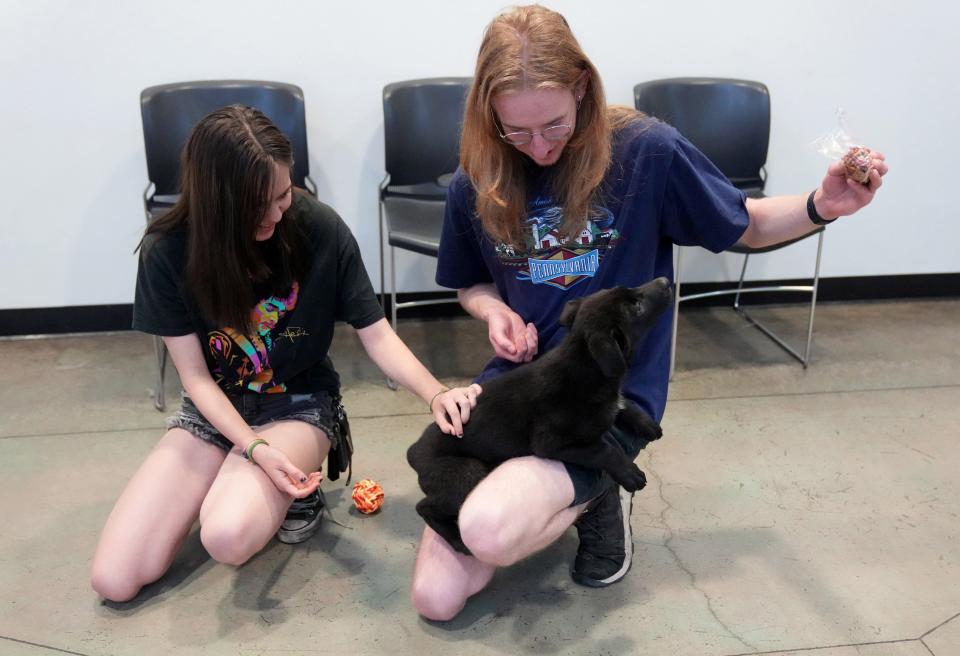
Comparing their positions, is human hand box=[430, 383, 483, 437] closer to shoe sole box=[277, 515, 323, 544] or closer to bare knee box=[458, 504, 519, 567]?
bare knee box=[458, 504, 519, 567]

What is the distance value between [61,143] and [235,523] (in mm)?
2143

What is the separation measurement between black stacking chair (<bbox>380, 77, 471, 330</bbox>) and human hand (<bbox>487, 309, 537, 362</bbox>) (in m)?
1.30

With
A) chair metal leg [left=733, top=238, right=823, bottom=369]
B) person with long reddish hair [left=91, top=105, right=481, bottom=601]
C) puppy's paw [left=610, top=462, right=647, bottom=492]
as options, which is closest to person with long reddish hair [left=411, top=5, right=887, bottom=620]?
puppy's paw [left=610, top=462, right=647, bottom=492]

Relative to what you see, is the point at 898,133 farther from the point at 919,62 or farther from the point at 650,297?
the point at 650,297

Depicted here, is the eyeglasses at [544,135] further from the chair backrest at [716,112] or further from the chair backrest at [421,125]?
the chair backrest at [716,112]

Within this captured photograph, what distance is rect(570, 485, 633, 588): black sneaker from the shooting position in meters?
2.04

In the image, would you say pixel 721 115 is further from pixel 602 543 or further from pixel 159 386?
pixel 159 386

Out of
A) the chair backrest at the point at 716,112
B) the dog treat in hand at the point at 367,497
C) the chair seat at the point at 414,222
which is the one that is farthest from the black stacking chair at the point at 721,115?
the dog treat in hand at the point at 367,497

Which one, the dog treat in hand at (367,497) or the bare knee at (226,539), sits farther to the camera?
the dog treat in hand at (367,497)

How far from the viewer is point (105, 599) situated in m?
2.01

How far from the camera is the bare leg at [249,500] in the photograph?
6.27 feet

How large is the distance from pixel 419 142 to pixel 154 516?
1825mm

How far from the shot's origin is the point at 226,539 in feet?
6.23

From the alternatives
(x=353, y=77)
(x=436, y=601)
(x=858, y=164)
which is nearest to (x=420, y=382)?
(x=436, y=601)
